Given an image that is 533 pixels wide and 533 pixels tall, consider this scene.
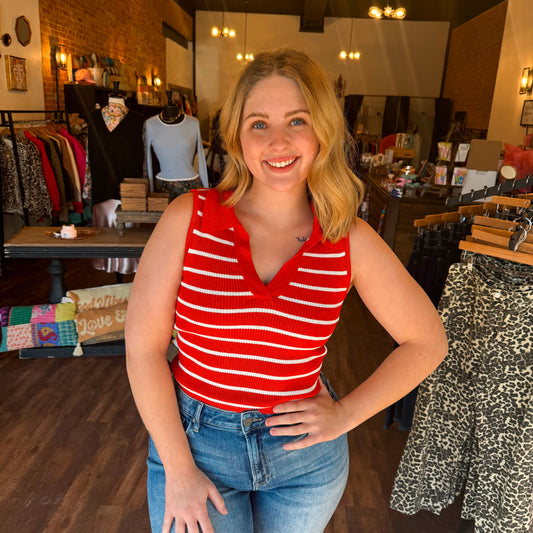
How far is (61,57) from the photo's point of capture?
20.4 feet

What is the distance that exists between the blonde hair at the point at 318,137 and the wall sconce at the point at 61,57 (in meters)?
5.94

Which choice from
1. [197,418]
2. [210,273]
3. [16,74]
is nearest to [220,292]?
[210,273]

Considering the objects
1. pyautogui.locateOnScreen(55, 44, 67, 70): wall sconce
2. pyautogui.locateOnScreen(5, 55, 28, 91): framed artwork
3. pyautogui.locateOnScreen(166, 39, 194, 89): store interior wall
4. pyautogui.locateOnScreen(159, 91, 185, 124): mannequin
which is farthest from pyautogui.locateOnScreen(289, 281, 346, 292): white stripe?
pyautogui.locateOnScreen(166, 39, 194, 89): store interior wall

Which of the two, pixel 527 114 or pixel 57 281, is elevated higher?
pixel 527 114

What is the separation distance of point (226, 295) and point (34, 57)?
5861mm

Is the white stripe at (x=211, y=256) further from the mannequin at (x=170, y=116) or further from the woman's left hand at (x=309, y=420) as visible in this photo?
the mannequin at (x=170, y=116)

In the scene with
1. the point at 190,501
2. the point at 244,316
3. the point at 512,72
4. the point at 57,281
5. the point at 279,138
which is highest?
the point at 512,72

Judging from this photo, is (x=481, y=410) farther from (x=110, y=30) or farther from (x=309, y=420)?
(x=110, y=30)

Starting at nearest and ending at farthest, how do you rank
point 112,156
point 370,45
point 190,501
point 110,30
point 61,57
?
point 190,501 → point 112,156 → point 61,57 → point 110,30 → point 370,45

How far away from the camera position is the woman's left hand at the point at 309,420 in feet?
3.49

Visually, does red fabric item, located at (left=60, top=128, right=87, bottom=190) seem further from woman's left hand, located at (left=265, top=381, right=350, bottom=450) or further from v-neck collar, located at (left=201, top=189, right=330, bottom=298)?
woman's left hand, located at (left=265, top=381, right=350, bottom=450)

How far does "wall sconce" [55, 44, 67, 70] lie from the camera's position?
20.1 ft

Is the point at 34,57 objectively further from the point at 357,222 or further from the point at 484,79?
the point at 484,79

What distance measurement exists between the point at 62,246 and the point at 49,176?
211 cm
